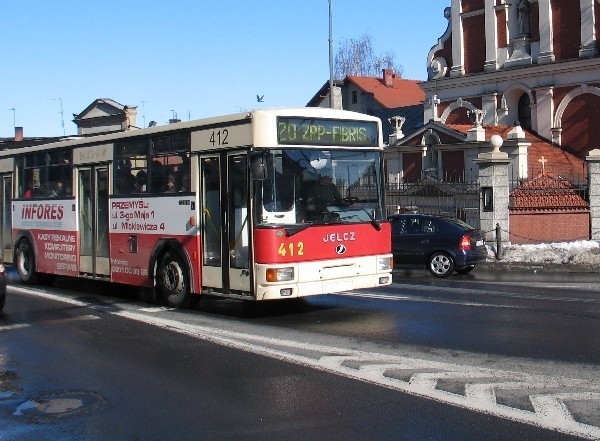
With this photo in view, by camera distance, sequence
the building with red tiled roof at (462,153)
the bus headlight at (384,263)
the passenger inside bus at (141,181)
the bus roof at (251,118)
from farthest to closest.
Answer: the building with red tiled roof at (462,153) < the passenger inside bus at (141,181) < the bus headlight at (384,263) < the bus roof at (251,118)

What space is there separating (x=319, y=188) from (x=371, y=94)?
54058mm

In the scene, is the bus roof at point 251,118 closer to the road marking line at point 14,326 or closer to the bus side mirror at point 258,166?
the bus side mirror at point 258,166

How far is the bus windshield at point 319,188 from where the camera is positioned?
38.7 ft

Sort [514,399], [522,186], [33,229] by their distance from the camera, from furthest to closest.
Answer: [522,186] < [33,229] < [514,399]

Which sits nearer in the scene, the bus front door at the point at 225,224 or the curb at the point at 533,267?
the bus front door at the point at 225,224

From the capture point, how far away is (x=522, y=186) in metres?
27.0

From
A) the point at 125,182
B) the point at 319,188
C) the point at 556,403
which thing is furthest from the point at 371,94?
the point at 556,403

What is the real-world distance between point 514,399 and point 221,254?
20.6ft

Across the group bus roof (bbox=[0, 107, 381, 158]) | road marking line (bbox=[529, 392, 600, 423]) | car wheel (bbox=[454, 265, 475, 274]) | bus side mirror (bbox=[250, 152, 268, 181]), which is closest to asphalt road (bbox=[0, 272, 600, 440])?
road marking line (bbox=[529, 392, 600, 423])

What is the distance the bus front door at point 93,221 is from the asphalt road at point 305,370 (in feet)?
4.92

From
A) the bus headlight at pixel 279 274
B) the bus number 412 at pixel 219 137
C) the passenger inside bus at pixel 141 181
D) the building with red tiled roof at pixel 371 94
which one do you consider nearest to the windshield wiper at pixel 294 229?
the bus headlight at pixel 279 274

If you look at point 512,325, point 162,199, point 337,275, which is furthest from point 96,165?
point 512,325

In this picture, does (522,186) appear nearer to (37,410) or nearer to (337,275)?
(337,275)

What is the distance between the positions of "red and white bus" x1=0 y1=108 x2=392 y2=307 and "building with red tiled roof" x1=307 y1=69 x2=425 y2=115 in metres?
49.5
